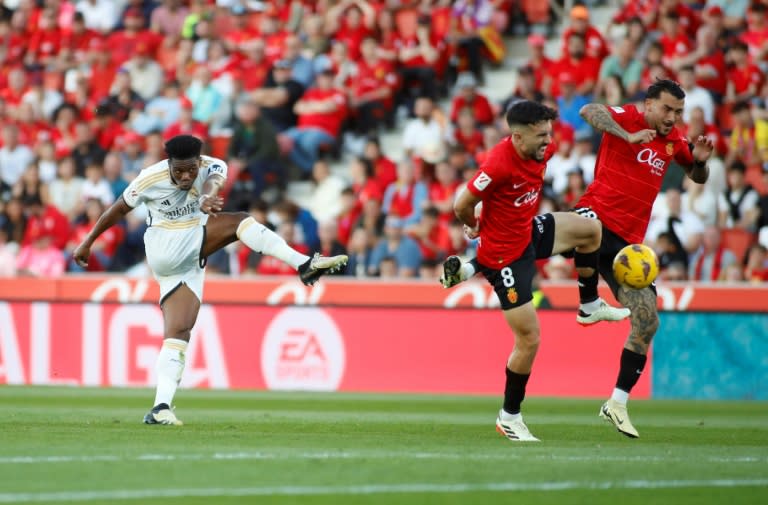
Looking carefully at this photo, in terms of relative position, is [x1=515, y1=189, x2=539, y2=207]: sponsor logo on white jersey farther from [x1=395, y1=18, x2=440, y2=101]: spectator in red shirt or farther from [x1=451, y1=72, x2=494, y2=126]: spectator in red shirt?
[x1=395, y1=18, x2=440, y2=101]: spectator in red shirt

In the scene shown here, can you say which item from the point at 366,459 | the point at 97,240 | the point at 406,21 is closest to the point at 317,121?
the point at 406,21

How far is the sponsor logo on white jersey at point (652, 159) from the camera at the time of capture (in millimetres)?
11414

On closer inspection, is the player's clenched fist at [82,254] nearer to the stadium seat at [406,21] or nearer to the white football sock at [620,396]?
the white football sock at [620,396]

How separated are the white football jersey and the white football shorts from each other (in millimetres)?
37

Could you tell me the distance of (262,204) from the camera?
2083cm

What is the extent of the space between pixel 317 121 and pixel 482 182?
12.4 metres

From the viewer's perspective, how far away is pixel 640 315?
11.1m

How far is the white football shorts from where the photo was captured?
11312 mm

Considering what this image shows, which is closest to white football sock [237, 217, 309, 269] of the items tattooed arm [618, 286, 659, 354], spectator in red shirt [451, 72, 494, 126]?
tattooed arm [618, 286, 659, 354]

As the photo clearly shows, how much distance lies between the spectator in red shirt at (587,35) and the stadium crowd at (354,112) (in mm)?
31

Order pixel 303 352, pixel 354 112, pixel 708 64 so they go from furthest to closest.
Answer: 1. pixel 354 112
2. pixel 708 64
3. pixel 303 352

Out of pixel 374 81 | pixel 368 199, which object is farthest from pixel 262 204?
pixel 374 81

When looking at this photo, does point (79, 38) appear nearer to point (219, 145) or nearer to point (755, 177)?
point (219, 145)

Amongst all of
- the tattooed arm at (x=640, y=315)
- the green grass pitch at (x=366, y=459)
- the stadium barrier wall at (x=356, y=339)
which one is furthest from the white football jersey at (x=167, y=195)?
the stadium barrier wall at (x=356, y=339)
